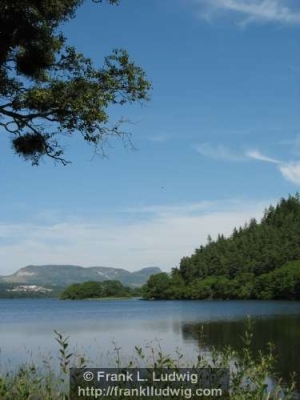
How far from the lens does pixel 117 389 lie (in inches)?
310

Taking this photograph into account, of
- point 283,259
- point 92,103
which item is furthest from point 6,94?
point 283,259

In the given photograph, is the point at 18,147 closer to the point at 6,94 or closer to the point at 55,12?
the point at 6,94

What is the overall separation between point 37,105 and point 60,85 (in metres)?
0.80

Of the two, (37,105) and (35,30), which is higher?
(35,30)

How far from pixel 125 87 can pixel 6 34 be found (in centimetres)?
332

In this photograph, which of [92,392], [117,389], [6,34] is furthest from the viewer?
[6,34]

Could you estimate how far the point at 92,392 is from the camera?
725cm

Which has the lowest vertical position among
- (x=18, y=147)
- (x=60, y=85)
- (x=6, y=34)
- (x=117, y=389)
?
(x=117, y=389)

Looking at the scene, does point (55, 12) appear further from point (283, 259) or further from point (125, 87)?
point (283, 259)

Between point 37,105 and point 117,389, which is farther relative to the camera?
point 37,105

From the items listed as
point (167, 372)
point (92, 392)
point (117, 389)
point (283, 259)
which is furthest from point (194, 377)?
point (283, 259)

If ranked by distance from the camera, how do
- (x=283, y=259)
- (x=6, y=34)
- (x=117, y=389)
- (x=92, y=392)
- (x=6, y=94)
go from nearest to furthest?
(x=92, y=392) < (x=117, y=389) < (x=6, y=34) < (x=6, y=94) < (x=283, y=259)

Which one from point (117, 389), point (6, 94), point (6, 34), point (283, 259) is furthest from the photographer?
point (283, 259)

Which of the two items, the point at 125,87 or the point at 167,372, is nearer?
the point at 167,372
